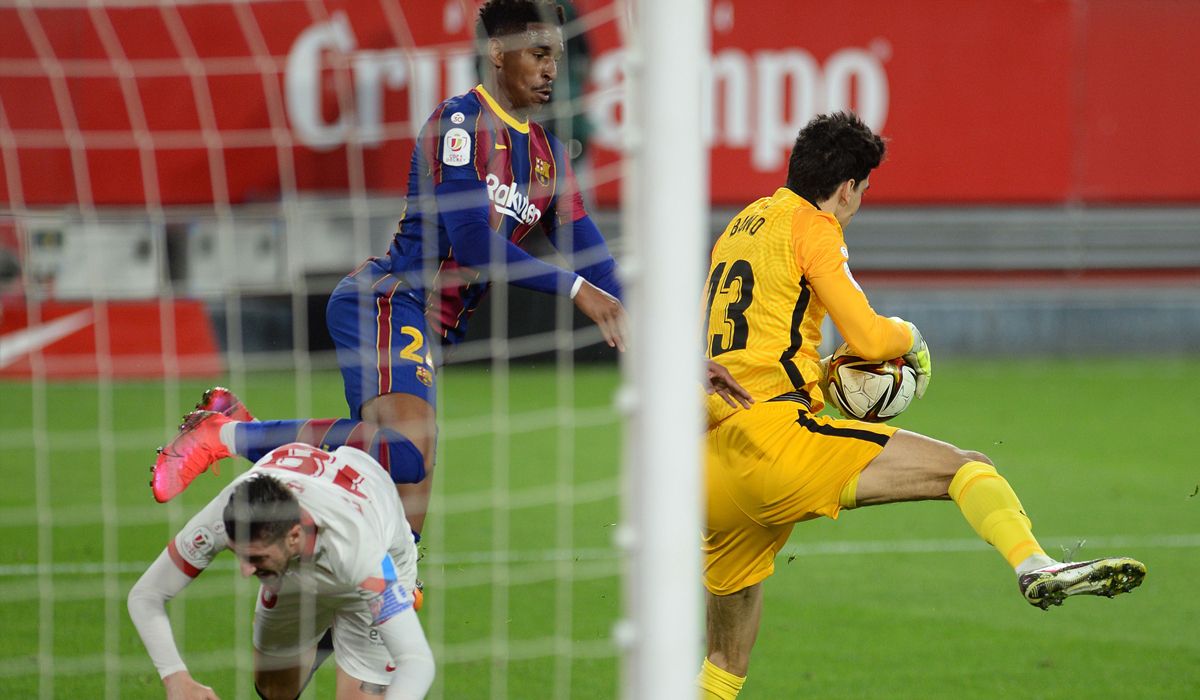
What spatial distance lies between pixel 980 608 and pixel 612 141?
378 inches

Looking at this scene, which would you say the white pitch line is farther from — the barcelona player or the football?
the football

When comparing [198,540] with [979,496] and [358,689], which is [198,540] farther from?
[979,496]

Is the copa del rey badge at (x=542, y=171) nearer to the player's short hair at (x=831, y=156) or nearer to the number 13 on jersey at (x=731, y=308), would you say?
the number 13 on jersey at (x=731, y=308)

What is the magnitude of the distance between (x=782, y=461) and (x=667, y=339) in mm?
1551

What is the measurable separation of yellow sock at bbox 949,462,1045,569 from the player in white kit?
68.0 inches

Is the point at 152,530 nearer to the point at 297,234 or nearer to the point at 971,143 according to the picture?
the point at 297,234

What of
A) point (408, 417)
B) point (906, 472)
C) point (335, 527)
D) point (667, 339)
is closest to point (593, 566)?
point (408, 417)

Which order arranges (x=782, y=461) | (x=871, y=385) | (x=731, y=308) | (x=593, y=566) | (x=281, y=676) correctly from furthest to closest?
1. (x=593, y=566)
2. (x=871, y=385)
3. (x=731, y=308)
4. (x=281, y=676)
5. (x=782, y=461)

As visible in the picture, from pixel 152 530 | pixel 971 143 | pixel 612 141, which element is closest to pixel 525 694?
pixel 152 530

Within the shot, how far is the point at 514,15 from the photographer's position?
5000mm

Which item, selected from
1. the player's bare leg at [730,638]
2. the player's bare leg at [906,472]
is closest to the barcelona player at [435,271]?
the player's bare leg at [906,472]

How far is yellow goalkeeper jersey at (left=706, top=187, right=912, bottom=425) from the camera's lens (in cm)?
477

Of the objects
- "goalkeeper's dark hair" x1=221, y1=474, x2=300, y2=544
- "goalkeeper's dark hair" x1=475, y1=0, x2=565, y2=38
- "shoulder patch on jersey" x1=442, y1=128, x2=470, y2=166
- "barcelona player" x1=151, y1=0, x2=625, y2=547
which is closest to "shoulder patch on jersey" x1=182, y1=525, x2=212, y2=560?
"goalkeeper's dark hair" x1=221, y1=474, x2=300, y2=544

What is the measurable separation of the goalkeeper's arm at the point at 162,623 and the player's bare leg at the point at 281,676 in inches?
24.7
